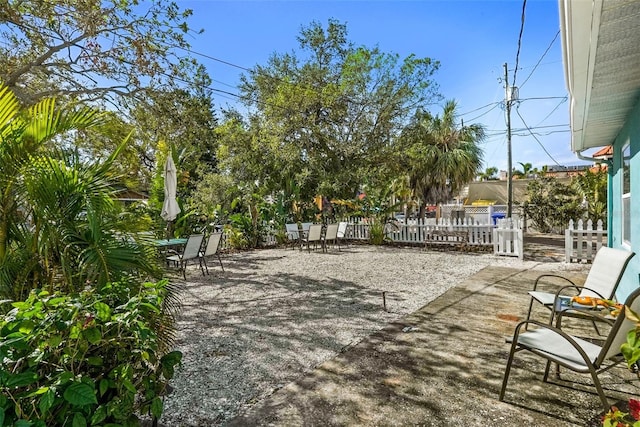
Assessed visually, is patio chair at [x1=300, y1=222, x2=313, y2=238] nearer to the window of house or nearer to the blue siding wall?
the blue siding wall

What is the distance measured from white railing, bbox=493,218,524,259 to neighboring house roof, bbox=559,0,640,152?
5.50 metres

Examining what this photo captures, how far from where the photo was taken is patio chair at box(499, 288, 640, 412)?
83.2 inches

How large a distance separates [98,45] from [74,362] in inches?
296

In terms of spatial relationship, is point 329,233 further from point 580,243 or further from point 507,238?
point 580,243

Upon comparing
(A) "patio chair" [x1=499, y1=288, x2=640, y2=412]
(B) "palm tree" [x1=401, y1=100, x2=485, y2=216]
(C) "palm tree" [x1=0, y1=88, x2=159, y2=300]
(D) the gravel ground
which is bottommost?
(D) the gravel ground

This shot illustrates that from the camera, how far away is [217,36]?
10.9 m

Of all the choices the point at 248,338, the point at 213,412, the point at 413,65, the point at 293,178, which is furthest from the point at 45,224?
the point at 413,65

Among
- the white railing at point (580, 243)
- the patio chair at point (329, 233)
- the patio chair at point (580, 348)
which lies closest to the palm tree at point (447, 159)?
the patio chair at point (329, 233)

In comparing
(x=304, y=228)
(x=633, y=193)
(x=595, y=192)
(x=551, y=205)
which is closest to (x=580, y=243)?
(x=633, y=193)

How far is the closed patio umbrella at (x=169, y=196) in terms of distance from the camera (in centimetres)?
790

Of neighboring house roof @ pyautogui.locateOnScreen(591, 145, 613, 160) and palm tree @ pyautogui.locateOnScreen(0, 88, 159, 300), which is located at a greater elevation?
neighboring house roof @ pyautogui.locateOnScreen(591, 145, 613, 160)

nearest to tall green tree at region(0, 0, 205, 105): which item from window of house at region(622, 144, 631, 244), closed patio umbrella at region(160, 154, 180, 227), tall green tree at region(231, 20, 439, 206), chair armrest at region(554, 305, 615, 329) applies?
closed patio umbrella at region(160, 154, 180, 227)

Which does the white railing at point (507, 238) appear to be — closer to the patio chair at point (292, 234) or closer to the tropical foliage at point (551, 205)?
the patio chair at point (292, 234)

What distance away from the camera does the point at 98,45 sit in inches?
275
